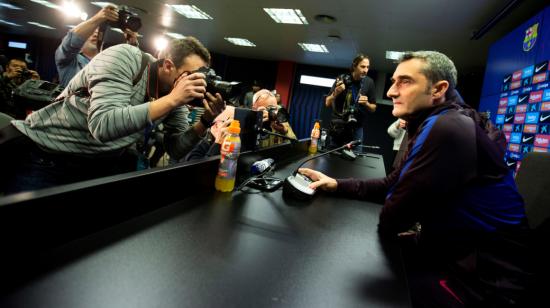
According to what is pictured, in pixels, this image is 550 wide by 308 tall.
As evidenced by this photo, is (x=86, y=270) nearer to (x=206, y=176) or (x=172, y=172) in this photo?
(x=172, y=172)

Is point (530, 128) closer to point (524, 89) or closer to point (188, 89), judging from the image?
point (524, 89)

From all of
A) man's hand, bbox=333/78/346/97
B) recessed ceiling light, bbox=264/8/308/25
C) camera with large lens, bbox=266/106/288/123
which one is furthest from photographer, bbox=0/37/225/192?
recessed ceiling light, bbox=264/8/308/25

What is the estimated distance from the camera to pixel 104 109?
103 cm

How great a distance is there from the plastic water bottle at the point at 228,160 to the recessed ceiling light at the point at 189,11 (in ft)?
16.8

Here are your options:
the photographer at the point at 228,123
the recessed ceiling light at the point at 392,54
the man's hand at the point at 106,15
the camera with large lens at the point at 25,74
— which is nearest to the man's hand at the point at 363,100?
the photographer at the point at 228,123

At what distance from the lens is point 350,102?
3016mm

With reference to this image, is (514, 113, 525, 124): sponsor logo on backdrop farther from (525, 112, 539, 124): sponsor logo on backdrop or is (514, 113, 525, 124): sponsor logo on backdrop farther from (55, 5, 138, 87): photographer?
(55, 5, 138, 87): photographer

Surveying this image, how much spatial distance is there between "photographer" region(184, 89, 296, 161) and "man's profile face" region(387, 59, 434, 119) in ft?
2.40

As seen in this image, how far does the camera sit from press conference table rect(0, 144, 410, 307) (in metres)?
0.44

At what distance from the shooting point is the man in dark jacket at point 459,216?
2.63 ft

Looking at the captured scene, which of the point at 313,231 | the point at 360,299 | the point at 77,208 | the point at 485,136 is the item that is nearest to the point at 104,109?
the point at 77,208

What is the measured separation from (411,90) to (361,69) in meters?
1.87

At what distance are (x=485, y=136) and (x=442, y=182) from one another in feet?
0.69

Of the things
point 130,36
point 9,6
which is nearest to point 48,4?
point 9,6
